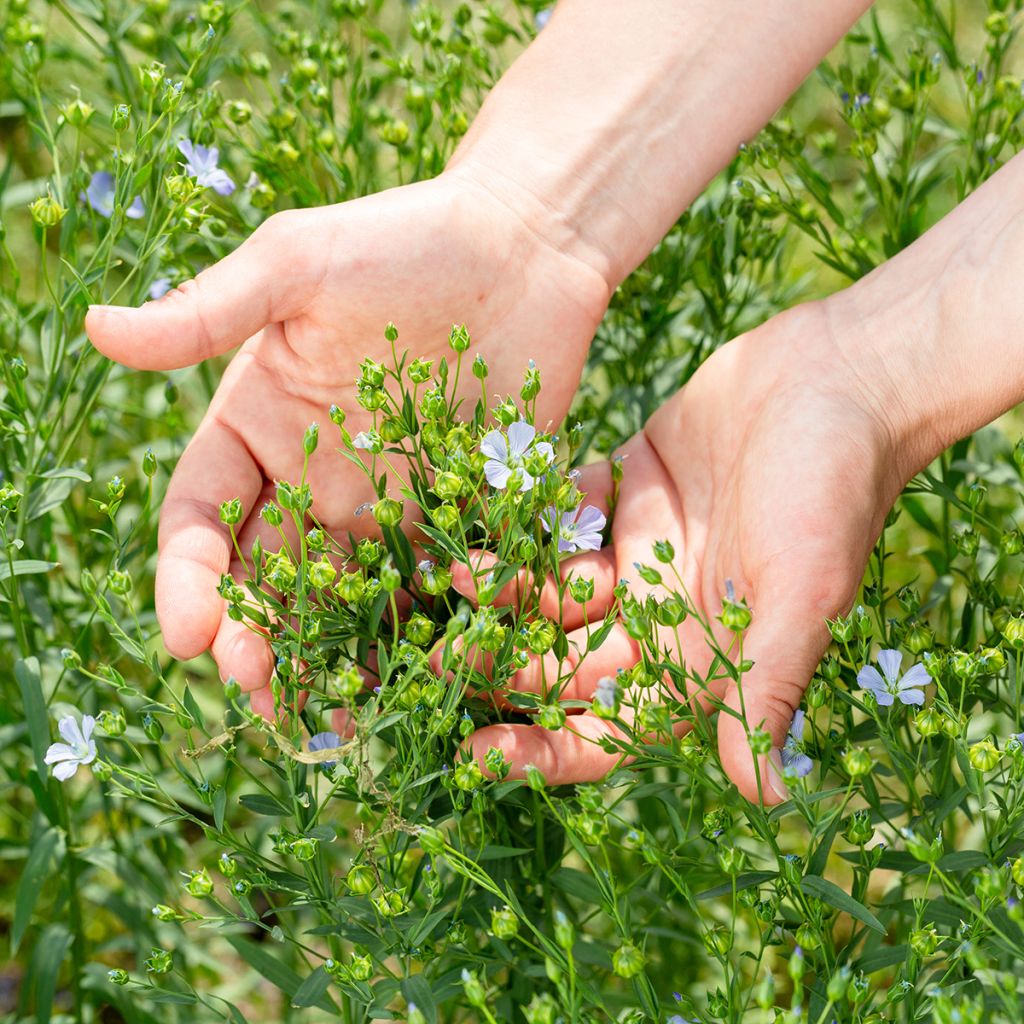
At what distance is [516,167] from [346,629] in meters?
0.84

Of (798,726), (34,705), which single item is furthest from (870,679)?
(34,705)

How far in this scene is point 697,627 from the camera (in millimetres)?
1623

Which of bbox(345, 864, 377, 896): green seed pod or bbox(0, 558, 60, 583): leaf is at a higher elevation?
bbox(0, 558, 60, 583): leaf

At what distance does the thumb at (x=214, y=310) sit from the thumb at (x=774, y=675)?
702 mm

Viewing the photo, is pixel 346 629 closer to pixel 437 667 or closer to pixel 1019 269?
pixel 437 667

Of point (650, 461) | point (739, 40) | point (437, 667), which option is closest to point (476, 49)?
point (739, 40)

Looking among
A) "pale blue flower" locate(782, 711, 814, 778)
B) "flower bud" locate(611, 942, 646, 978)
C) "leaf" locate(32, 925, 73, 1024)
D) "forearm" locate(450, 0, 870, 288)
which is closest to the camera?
"flower bud" locate(611, 942, 646, 978)

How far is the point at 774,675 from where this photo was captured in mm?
1370

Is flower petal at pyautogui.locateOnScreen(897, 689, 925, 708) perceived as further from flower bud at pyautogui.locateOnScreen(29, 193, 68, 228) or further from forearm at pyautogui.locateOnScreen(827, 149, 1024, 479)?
flower bud at pyautogui.locateOnScreen(29, 193, 68, 228)

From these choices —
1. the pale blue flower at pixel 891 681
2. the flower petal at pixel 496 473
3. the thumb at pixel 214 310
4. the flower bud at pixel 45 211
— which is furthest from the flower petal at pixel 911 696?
the flower bud at pixel 45 211

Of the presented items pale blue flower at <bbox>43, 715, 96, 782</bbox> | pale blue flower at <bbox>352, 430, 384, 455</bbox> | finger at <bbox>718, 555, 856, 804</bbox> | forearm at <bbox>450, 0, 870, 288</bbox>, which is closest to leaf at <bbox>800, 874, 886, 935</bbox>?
finger at <bbox>718, 555, 856, 804</bbox>

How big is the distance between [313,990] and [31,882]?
507 millimetres

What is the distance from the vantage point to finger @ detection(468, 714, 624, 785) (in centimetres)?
139

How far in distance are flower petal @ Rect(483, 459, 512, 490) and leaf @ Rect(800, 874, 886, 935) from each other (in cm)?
51
